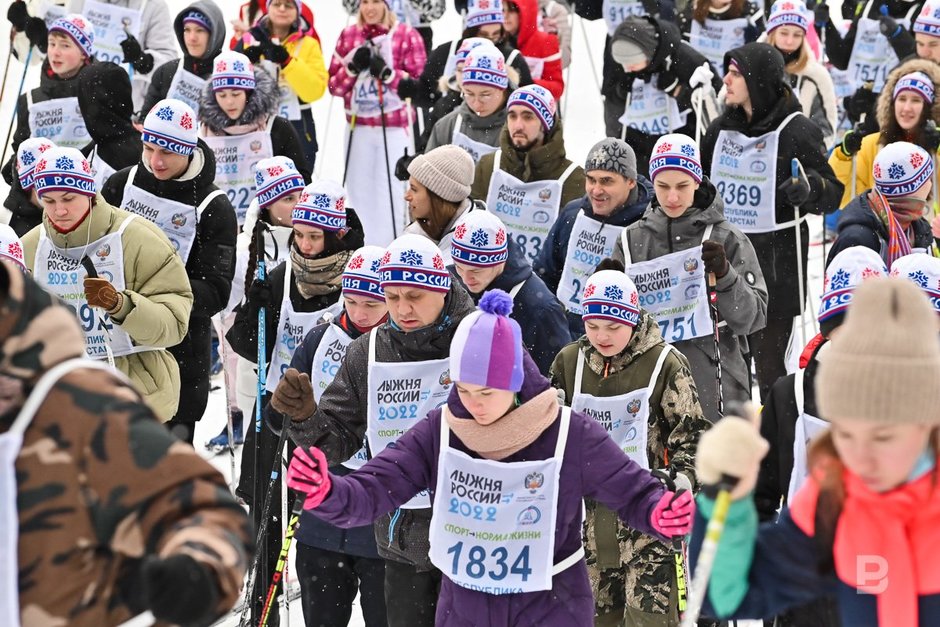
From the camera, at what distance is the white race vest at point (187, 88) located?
10.8 meters

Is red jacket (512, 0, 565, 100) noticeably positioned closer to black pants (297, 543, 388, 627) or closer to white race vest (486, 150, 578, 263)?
white race vest (486, 150, 578, 263)

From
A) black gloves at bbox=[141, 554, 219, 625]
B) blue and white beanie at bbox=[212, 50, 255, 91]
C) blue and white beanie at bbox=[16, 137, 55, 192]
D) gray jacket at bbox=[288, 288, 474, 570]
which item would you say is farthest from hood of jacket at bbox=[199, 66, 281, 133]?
black gloves at bbox=[141, 554, 219, 625]

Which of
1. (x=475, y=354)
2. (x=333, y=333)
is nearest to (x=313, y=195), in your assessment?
(x=333, y=333)

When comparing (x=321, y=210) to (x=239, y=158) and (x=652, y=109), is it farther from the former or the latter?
(x=652, y=109)

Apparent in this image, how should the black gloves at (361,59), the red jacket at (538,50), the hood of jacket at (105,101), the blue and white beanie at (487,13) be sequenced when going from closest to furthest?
1. the hood of jacket at (105,101)
2. the blue and white beanie at (487,13)
3. the red jacket at (538,50)
4. the black gloves at (361,59)

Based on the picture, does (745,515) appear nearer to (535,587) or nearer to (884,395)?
(884,395)

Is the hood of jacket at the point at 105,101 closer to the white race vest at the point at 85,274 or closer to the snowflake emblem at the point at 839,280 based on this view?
the white race vest at the point at 85,274

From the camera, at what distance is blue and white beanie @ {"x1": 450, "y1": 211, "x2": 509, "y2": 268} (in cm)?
698

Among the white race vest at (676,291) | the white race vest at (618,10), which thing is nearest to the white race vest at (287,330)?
the white race vest at (676,291)

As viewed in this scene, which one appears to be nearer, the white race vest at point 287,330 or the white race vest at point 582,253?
the white race vest at point 287,330

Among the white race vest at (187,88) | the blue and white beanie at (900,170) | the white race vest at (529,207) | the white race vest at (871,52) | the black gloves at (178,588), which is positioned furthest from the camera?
the white race vest at (871,52)

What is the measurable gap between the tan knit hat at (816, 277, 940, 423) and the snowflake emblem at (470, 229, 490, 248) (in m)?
3.79

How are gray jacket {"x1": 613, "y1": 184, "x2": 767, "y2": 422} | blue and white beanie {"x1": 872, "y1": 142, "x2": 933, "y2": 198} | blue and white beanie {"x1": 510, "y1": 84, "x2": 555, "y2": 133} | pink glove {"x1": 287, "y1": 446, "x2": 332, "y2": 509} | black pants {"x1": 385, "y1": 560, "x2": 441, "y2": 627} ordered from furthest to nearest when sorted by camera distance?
blue and white beanie {"x1": 510, "y1": 84, "x2": 555, "y2": 133} → blue and white beanie {"x1": 872, "y1": 142, "x2": 933, "y2": 198} → gray jacket {"x1": 613, "y1": 184, "x2": 767, "y2": 422} → black pants {"x1": 385, "y1": 560, "x2": 441, "y2": 627} → pink glove {"x1": 287, "y1": 446, "x2": 332, "y2": 509}

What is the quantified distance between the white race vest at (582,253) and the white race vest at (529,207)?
712 millimetres
